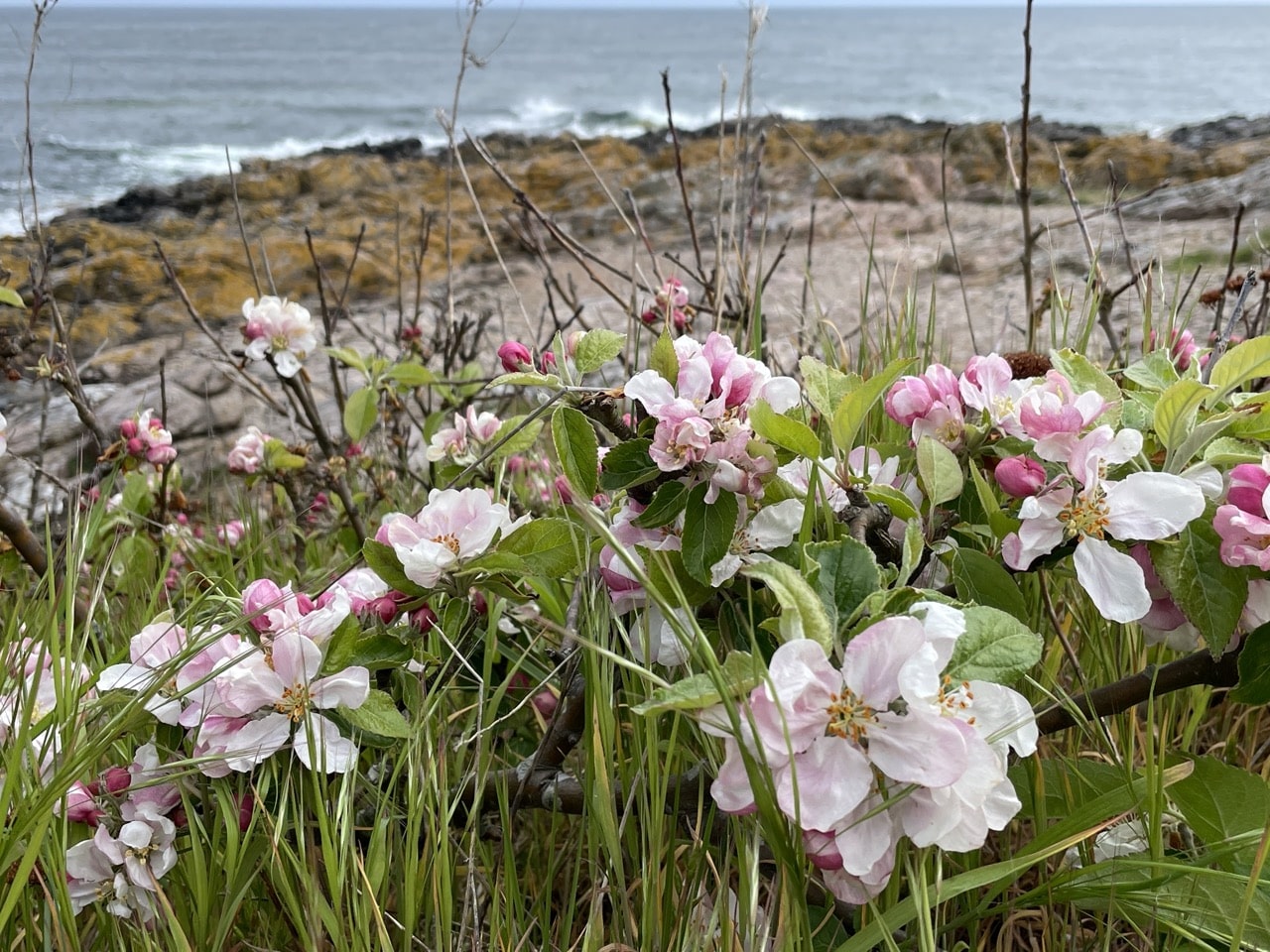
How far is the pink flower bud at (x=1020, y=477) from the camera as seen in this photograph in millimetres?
884

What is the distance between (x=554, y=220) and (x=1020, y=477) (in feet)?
9.95

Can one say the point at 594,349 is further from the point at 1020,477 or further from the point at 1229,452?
the point at 1229,452

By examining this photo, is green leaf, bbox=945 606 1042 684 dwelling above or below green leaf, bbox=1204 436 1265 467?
below

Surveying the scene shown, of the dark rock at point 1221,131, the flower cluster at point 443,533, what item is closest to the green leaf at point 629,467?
the flower cluster at point 443,533

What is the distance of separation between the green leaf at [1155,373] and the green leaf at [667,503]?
498 millimetres

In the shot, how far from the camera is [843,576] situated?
2.63ft

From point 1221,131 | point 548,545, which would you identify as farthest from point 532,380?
point 1221,131

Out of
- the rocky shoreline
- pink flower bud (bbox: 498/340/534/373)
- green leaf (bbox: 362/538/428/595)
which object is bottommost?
the rocky shoreline

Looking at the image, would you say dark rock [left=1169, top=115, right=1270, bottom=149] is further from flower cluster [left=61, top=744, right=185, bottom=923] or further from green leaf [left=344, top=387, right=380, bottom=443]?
flower cluster [left=61, top=744, right=185, bottom=923]

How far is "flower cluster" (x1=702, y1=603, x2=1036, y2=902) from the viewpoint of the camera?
658 millimetres

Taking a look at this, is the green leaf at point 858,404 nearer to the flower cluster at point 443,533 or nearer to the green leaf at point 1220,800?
the flower cluster at point 443,533

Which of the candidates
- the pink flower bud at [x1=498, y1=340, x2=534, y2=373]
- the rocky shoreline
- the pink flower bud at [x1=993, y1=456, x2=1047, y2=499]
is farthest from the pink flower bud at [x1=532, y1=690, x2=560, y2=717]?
the rocky shoreline

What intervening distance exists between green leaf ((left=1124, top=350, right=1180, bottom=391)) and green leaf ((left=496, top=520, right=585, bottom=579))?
0.61 meters

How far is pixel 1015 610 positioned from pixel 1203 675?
22cm
